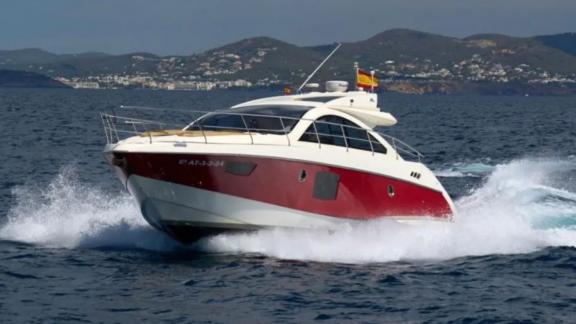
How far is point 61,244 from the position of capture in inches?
752

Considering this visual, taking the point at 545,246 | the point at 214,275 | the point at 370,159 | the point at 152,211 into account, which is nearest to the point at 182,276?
the point at 214,275

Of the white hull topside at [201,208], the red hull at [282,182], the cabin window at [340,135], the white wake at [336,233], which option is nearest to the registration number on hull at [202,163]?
the red hull at [282,182]

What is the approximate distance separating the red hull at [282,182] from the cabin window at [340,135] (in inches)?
24.1

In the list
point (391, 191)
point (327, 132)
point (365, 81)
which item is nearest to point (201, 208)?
point (327, 132)

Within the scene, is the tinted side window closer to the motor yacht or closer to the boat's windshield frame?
the motor yacht

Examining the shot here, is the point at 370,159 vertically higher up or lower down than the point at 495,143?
higher up

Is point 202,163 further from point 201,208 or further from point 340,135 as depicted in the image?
point 340,135

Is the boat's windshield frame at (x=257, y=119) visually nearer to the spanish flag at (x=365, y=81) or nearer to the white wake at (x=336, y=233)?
the white wake at (x=336, y=233)

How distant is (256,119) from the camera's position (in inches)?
731

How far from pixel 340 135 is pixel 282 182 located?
1.73m

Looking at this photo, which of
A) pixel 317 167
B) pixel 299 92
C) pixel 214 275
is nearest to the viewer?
pixel 214 275

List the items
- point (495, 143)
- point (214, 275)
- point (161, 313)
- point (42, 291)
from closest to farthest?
point (161, 313) < point (42, 291) < point (214, 275) < point (495, 143)

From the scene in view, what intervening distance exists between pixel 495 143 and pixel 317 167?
32333mm

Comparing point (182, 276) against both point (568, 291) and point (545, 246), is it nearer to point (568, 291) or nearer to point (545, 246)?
point (568, 291)
